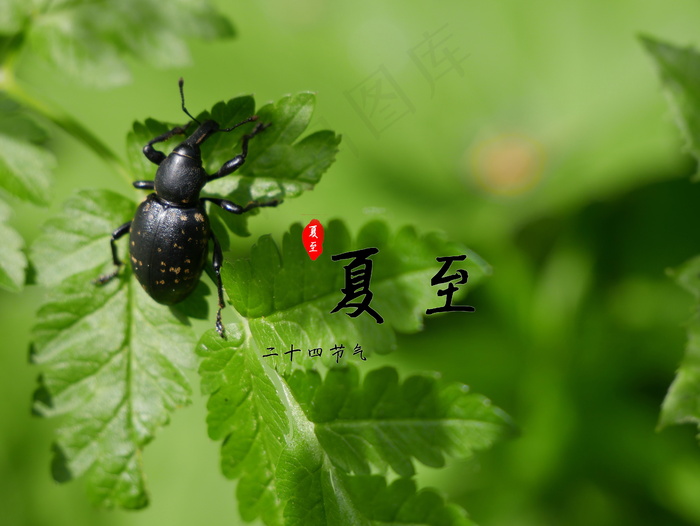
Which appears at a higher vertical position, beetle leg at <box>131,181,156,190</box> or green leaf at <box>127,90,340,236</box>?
beetle leg at <box>131,181,156,190</box>

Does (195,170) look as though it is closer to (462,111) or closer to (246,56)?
(246,56)

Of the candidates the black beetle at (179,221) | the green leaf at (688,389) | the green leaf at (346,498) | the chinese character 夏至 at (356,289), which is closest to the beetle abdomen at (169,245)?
the black beetle at (179,221)

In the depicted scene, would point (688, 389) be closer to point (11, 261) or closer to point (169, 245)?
point (169, 245)

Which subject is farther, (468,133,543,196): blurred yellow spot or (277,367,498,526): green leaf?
(468,133,543,196): blurred yellow spot

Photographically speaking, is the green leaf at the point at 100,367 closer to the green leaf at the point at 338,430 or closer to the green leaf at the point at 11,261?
the green leaf at the point at 11,261

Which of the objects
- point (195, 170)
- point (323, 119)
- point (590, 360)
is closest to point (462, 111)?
point (323, 119)

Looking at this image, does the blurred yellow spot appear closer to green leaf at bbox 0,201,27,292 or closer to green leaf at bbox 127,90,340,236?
green leaf at bbox 127,90,340,236

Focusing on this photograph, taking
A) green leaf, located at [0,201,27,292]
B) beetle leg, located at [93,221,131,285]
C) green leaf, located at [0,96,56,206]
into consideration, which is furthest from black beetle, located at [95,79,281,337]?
green leaf, located at [0,96,56,206]
